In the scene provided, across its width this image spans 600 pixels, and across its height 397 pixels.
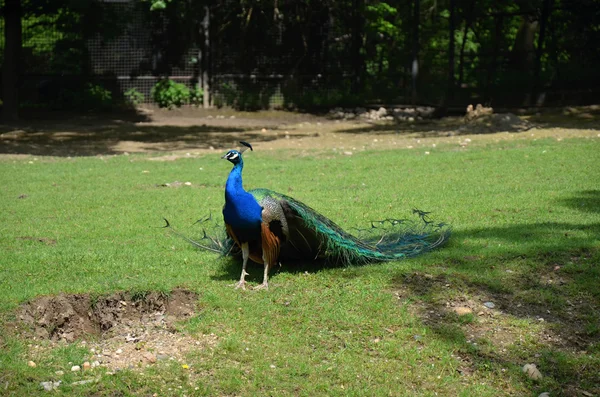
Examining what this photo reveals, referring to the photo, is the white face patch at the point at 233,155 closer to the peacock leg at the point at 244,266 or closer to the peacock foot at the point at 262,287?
Result: the peacock leg at the point at 244,266

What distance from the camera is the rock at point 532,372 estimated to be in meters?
4.87

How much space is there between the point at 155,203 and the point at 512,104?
1531 centimetres

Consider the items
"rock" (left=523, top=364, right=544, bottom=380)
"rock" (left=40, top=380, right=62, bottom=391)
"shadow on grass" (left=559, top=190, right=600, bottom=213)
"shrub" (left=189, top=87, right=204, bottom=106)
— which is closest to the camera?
"rock" (left=40, top=380, right=62, bottom=391)

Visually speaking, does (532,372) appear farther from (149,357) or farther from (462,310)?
(149,357)

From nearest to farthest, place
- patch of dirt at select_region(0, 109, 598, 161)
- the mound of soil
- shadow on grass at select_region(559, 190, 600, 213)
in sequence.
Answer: the mound of soil < shadow on grass at select_region(559, 190, 600, 213) < patch of dirt at select_region(0, 109, 598, 161)

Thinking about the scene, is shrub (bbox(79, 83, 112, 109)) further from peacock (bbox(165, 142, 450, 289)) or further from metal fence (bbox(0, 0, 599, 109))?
peacock (bbox(165, 142, 450, 289))

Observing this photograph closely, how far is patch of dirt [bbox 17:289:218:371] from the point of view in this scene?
5230 millimetres

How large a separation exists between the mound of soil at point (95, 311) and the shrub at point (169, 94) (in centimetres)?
1922

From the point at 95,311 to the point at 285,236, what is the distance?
1.69m

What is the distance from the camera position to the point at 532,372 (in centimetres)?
489

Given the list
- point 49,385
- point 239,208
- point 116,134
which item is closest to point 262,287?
Result: point 239,208

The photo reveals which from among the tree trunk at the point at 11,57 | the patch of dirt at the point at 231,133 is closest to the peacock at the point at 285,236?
the patch of dirt at the point at 231,133

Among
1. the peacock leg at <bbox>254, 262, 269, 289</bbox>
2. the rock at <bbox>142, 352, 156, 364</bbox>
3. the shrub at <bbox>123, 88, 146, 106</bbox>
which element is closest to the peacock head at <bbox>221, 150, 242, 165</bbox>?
the peacock leg at <bbox>254, 262, 269, 289</bbox>

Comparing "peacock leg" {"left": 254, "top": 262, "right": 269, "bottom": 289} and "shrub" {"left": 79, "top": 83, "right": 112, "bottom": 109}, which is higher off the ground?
"shrub" {"left": 79, "top": 83, "right": 112, "bottom": 109}
